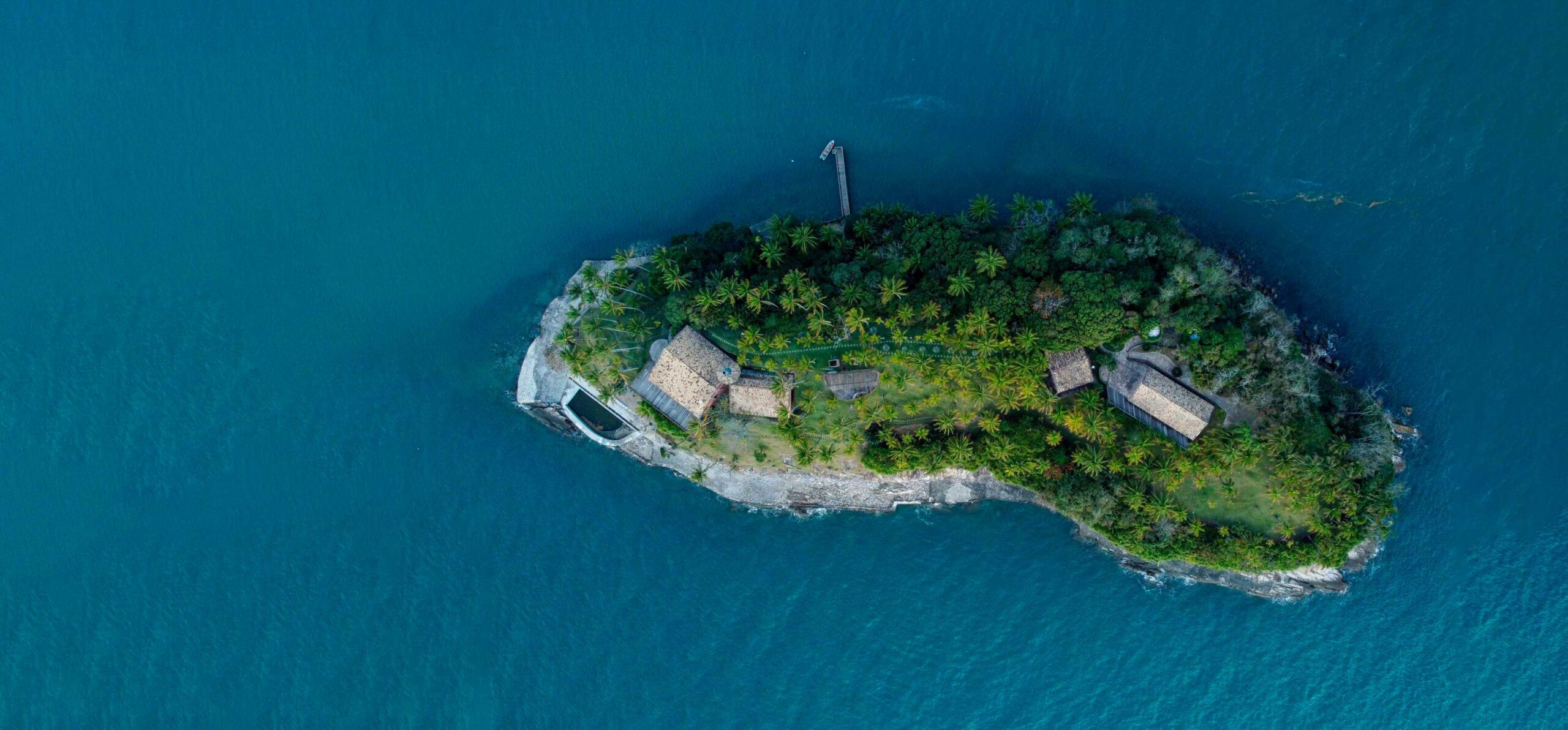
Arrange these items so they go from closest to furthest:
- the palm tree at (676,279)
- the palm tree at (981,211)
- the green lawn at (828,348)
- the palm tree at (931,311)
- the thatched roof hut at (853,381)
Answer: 1. the palm tree at (931,311)
2. the palm tree at (676,279)
3. the palm tree at (981,211)
4. the green lawn at (828,348)
5. the thatched roof hut at (853,381)

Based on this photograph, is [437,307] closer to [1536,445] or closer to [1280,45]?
[1280,45]

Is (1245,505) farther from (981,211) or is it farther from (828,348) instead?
(828,348)

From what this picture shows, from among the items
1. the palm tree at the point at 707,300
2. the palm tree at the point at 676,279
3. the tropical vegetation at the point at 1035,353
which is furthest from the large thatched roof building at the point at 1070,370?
the palm tree at the point at 676,279

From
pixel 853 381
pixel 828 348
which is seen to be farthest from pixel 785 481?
pixel 828 348

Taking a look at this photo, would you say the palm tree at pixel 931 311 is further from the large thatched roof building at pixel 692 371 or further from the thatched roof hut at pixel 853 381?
the large thatched roof building at pixel 692 371

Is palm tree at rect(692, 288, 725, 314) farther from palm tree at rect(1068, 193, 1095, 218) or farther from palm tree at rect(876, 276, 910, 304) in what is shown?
palm tree at rect(1068, 193, 1095, 218)
